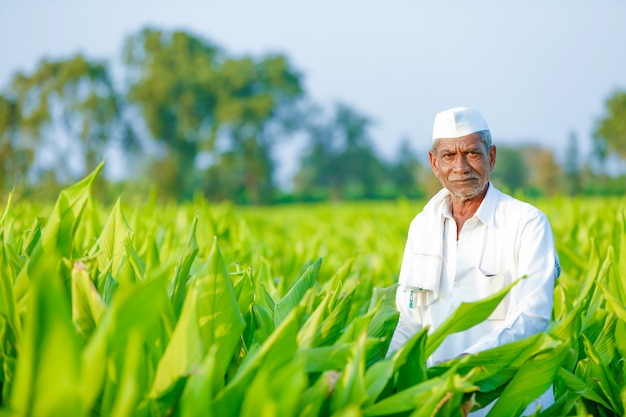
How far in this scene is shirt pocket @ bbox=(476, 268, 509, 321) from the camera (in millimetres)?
2094

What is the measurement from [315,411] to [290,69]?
64.7 m

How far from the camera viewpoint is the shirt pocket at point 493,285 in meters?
2.09

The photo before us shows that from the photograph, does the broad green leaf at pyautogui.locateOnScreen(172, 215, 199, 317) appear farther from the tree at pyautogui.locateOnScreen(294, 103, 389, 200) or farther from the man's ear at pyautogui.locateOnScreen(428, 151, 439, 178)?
the tree at pyautogui.locateOnScreen(294, 103, 389, 200)

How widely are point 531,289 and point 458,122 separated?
1.76ft

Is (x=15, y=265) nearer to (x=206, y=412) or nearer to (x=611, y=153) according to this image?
(x=206, y=412)

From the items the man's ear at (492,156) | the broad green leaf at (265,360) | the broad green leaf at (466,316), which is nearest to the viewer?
the broad green leaf at (265,360)

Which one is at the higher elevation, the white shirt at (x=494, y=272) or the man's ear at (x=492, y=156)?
the man's ear at (x=492, y=156)

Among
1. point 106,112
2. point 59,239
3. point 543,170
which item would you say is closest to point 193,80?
point 106,112

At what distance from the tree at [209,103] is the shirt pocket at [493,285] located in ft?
181

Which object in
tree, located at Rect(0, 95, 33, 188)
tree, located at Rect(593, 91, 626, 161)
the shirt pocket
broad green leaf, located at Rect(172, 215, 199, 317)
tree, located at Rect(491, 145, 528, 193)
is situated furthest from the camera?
tree, located at Rect(593, 91, 626, 161)

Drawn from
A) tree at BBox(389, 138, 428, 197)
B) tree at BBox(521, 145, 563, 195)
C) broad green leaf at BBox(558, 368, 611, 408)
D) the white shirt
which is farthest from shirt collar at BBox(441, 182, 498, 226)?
tree at BBox(389, 138, 428, 197)

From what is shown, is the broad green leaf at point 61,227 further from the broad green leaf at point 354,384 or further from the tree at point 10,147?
the tree at point 10,147

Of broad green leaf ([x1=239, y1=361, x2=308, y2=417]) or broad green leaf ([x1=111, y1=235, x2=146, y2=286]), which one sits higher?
broad green leaf ([x1=111, y1=235, x2=146, y2=286])

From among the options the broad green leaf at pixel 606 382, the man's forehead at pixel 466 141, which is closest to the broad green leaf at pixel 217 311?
the man's forehead at pixel 466 141
